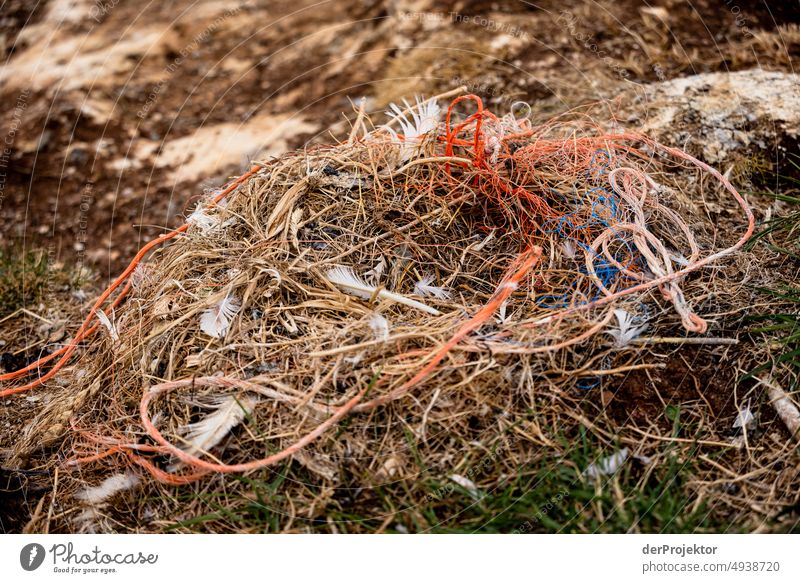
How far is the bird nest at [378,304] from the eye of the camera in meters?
2.09

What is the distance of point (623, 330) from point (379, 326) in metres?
0.84

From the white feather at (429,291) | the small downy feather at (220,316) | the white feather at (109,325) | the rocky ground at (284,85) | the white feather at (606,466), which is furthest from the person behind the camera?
the rocky ground at (284,85)

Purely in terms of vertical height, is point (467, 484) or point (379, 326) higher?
point (379, 326)

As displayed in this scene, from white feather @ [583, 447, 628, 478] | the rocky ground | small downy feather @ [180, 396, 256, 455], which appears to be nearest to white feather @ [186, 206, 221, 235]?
small downy feather @ [180, 396, 256, 455]

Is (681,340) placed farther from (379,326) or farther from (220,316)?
(220,316)

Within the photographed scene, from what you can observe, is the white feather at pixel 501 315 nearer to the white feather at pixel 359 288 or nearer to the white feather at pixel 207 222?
the white feather at pixel 359 288

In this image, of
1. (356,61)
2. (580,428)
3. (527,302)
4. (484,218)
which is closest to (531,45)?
(356,61)

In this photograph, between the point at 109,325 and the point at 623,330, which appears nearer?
the point at 623,330

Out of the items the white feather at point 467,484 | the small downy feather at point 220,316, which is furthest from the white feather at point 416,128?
the white feather at point 467,484

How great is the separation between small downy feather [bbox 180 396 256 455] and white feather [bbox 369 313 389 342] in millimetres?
477

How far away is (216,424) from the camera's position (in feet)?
6.91

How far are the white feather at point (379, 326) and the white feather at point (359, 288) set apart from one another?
11cm

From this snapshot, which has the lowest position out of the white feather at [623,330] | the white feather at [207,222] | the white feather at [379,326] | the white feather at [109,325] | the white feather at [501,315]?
the white feather at [623,330]

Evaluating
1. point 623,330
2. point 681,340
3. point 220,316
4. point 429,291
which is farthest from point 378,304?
point 681,340
